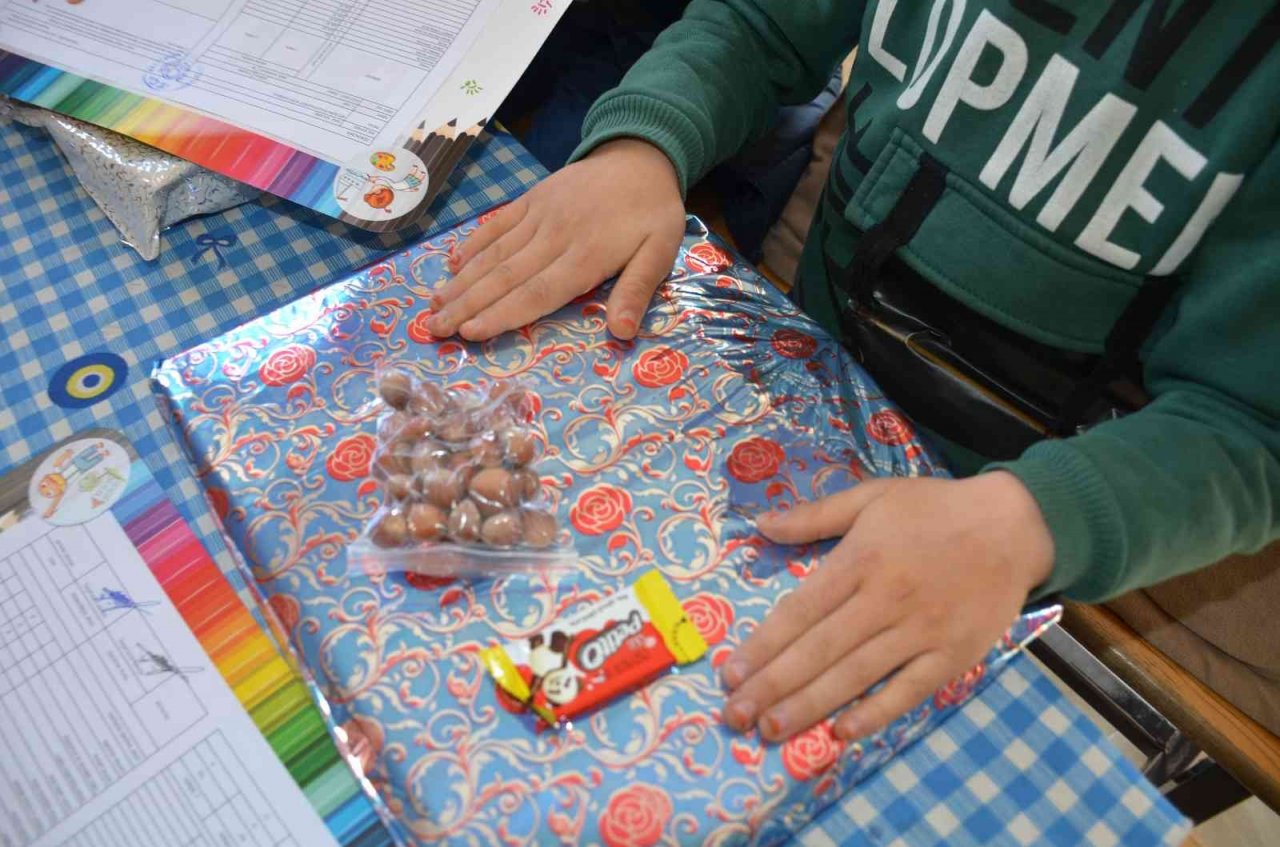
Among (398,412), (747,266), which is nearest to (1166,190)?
(747,266)

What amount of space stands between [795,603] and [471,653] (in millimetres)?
178

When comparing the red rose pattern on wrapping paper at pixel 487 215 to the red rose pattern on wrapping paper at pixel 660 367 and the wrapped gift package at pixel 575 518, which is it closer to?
the wrapped gift package at pixel 575 518

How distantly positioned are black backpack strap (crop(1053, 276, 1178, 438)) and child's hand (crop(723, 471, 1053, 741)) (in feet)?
0.52

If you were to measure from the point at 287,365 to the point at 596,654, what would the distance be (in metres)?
Result: 0.28

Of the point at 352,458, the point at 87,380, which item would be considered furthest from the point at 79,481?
the point at 352,458

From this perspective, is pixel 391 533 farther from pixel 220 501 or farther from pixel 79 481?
pixel 79 481

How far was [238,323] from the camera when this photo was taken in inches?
22.7

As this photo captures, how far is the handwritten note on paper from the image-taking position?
0.45 metres

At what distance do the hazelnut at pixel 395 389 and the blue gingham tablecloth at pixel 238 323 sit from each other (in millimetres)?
130

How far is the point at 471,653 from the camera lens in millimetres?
441

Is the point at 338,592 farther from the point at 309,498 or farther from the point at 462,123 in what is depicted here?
the point at 462,123

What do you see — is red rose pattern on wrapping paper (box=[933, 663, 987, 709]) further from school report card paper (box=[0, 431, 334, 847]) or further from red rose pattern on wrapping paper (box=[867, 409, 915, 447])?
school report card paper (box=[0, 431, 334, 847])

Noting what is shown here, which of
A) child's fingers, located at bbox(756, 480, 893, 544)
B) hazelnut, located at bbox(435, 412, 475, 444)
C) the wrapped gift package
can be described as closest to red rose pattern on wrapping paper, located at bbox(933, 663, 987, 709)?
the wrapped gift package

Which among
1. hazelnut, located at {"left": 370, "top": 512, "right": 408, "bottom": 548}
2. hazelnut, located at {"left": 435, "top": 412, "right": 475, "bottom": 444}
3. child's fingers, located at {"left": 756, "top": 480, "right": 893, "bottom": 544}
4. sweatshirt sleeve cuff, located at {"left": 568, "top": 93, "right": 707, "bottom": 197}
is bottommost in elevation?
hazelnut, located at {"left": 370, "top": 512, "right": 408, "bottom": 548}
